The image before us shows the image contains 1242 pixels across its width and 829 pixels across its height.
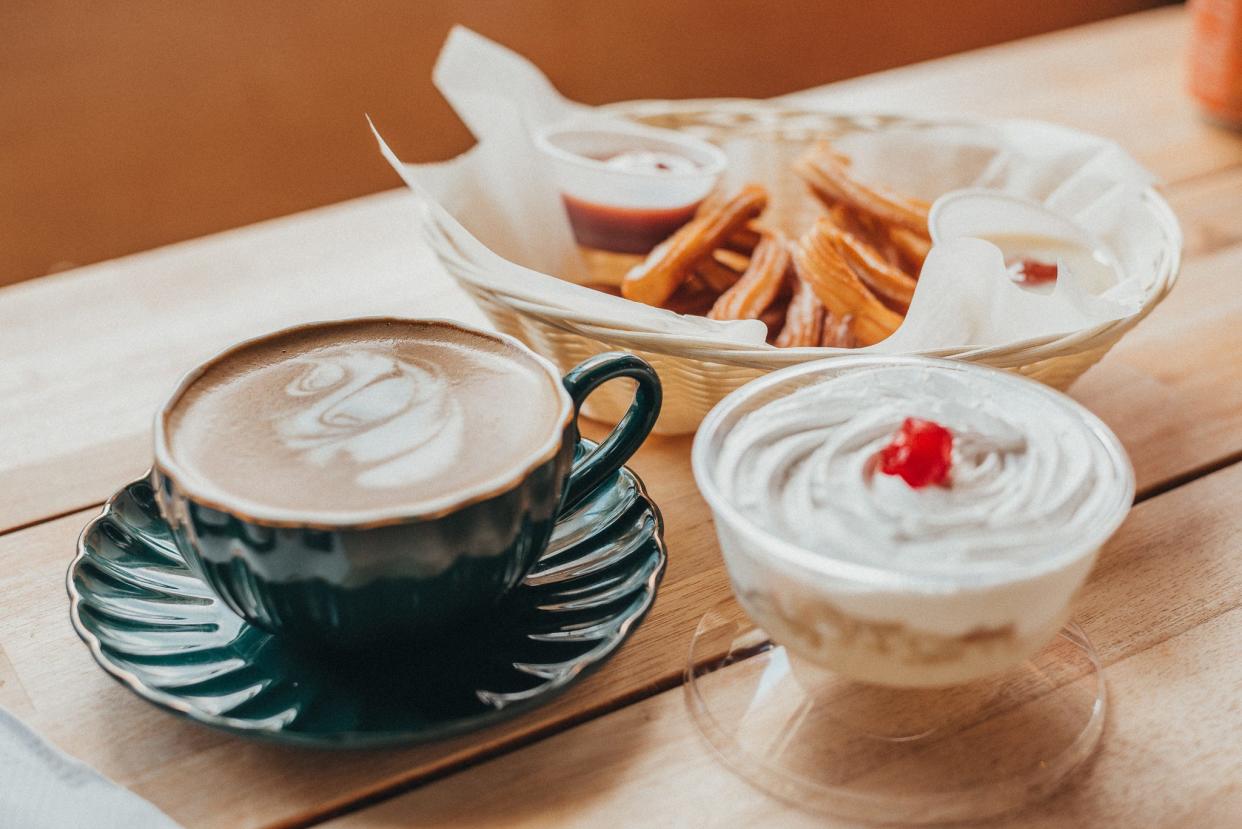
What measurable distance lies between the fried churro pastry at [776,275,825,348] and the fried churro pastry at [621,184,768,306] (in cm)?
7

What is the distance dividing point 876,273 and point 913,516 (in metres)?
0.35

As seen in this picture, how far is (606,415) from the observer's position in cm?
75

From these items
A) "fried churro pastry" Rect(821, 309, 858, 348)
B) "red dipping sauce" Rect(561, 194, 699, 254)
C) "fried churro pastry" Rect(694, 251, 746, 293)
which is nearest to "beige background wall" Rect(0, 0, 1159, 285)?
"red dipping sauce" Rect(561, 194, 699, 254)

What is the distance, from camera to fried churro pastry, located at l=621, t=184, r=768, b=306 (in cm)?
79

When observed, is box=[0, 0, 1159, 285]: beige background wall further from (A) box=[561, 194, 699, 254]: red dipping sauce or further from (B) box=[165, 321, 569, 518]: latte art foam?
(B) box=[165, 321, 569, 518]: latte art foam

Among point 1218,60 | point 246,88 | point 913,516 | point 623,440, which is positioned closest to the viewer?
point 913,516

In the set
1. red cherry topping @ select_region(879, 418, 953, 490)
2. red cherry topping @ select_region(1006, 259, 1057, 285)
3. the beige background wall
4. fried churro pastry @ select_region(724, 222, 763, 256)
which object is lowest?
the beige background wall

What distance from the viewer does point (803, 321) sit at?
0.77m

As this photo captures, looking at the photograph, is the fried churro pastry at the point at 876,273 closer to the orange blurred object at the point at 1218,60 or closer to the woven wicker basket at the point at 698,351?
the woven wicker basket at the point at 698,351

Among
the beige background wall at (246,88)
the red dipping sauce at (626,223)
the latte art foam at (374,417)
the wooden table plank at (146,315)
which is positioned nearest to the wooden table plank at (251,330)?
the wooden table plank at (146,315)

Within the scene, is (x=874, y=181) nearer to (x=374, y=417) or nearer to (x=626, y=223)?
(x=626, y=223)

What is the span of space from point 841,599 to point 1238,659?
23 centimetres

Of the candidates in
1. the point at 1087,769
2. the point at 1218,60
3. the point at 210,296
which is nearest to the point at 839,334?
the point at 1087,769

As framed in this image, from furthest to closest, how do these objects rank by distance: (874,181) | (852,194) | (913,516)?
(874,181) < (852,194) < (913,516)
